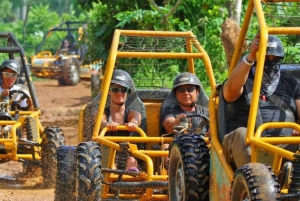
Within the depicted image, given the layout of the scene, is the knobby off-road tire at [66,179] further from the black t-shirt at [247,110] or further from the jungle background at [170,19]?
the jungle background at [170,19]

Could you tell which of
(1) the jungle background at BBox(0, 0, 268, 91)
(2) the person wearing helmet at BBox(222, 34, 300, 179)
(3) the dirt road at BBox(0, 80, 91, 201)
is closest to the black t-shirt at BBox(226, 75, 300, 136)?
(2) the person wearing helmet at BBox(222, 34, 300, 179)

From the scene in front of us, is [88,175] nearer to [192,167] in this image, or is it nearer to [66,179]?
[66,179]

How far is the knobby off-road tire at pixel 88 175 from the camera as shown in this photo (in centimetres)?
777

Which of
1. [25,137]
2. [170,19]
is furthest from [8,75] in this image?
[170,19]

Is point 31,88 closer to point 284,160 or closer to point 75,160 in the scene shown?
point 75,160

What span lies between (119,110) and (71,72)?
1924 centimetres

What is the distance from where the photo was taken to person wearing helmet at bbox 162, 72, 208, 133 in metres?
8.96

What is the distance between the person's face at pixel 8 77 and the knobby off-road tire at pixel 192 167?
566 cm

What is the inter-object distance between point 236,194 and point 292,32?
1.18m

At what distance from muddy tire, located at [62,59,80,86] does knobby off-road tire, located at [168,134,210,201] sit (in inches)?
833

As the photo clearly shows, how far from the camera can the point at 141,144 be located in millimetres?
9203

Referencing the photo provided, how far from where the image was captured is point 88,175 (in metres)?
7.79

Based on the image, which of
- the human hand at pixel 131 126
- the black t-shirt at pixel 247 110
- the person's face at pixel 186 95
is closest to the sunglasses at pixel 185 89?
the person's face at pixel 186 95

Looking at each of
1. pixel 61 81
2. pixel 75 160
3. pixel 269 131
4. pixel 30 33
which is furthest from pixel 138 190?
pixel 30 33
